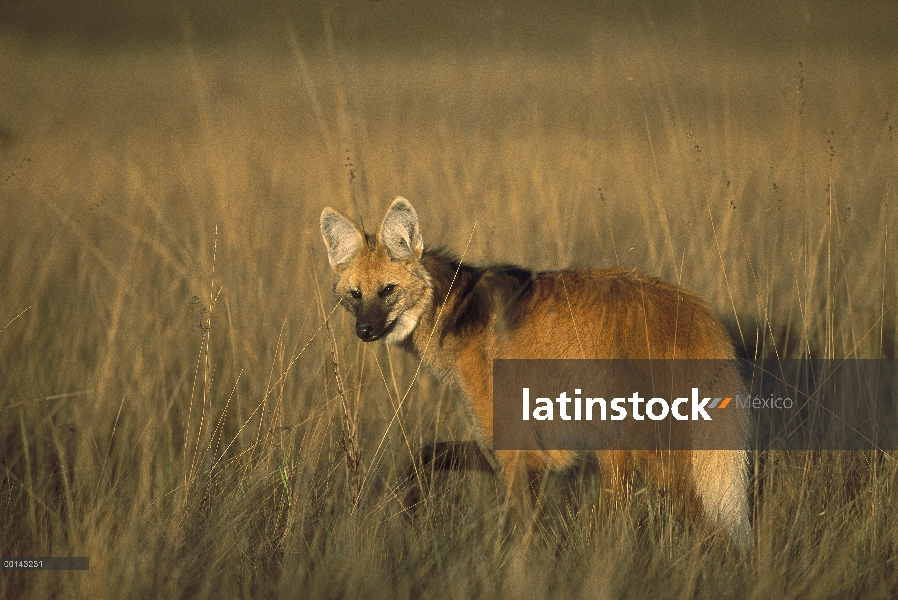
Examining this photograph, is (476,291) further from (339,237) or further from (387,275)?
(339,237)

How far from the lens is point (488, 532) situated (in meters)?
2.68

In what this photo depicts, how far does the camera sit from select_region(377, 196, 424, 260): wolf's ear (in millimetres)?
3561

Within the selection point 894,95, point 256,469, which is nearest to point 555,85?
point 894,95

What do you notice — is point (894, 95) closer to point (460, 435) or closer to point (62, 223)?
point (460, 435)

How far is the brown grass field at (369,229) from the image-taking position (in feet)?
8.34

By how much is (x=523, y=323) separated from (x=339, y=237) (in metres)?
1.12

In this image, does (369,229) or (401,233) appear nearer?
(401,233)

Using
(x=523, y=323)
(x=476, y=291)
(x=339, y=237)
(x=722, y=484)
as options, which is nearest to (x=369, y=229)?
(x=339, y=237)

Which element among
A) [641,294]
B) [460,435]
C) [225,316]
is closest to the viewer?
[641,294]

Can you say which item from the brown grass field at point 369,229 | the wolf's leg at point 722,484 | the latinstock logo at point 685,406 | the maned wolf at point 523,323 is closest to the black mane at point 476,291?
the maned wolf at point 523,323

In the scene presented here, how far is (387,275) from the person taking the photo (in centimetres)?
368

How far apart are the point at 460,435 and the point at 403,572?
4.69 feet

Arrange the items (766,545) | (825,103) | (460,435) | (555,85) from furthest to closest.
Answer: (555,85) → (825,103) → (460,435) → (766,545)

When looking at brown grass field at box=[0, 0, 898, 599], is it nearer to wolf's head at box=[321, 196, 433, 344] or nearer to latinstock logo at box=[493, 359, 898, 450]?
latinstock logo at box=[493, 359, 898, 450]
